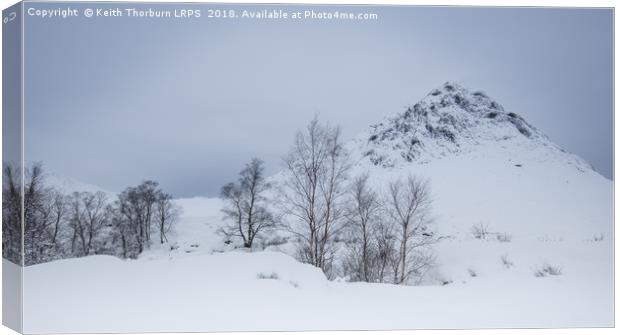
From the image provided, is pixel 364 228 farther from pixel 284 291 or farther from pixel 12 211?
pixel 12 211

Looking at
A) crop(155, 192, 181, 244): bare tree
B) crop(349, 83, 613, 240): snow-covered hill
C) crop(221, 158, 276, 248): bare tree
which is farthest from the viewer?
crop(221, 158, 276, 248): bare tree

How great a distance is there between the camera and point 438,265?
888 centimetres

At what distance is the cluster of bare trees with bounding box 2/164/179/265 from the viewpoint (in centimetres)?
742

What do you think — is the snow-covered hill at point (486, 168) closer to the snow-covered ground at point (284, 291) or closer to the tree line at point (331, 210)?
the snow-covered ground at point (284, 291)

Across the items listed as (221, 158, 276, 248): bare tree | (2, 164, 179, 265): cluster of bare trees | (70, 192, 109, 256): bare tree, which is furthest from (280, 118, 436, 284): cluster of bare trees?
(70, 192, 109, 256): bare tree

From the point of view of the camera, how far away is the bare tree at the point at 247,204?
8.41 meters

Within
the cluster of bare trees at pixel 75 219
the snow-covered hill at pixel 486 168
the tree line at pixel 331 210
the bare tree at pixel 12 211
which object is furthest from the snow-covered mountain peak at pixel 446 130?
the bare tree at pixel 12 211

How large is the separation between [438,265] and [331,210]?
82.8 inches

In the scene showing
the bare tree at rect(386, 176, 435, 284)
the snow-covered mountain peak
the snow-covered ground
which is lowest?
the snow-covered ground

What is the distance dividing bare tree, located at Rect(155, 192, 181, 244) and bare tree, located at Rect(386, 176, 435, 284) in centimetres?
371

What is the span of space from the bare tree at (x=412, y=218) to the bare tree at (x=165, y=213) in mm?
3706

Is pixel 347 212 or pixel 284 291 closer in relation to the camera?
pixel 284 291

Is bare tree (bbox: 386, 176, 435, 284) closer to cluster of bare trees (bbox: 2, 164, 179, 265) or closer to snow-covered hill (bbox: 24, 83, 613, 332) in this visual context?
snow-covered hill (bbox: 24, 83, 613, 332)

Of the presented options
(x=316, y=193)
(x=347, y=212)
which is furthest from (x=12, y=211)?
(x=347, y=212)
